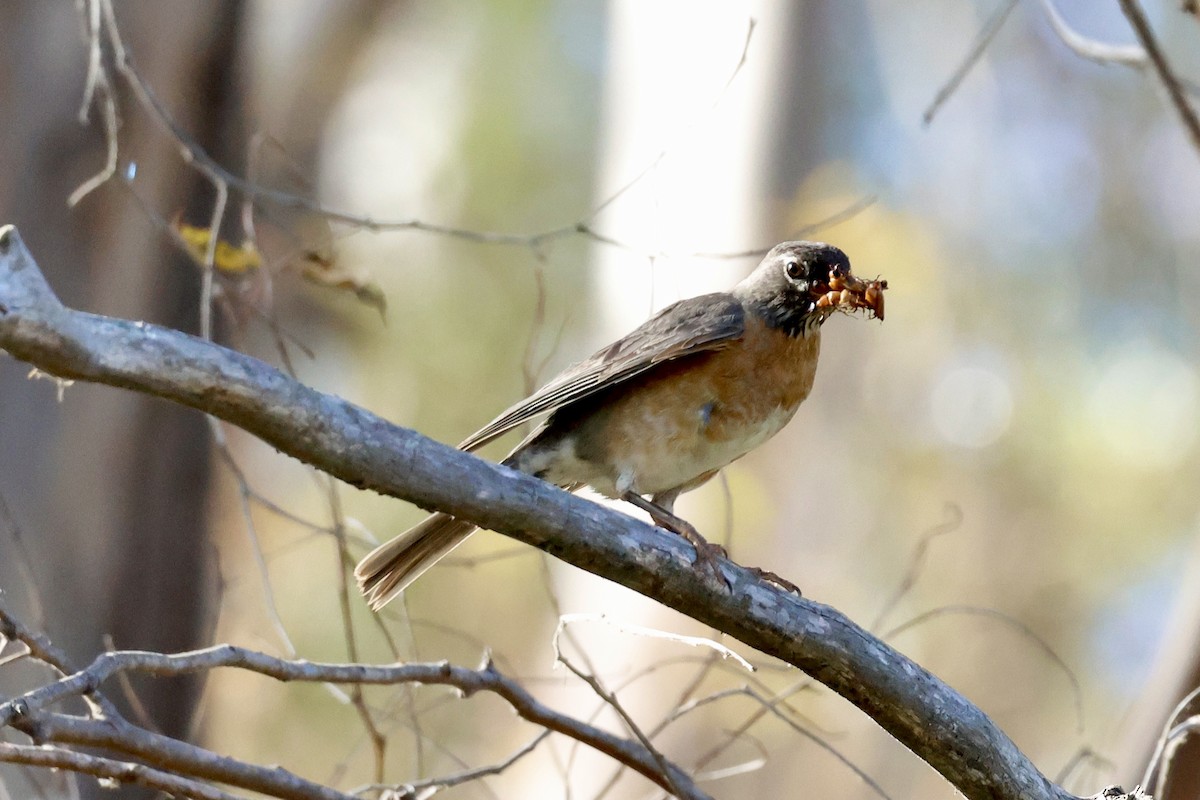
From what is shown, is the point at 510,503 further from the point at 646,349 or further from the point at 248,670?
the point at 646,349

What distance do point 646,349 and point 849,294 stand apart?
0.73m

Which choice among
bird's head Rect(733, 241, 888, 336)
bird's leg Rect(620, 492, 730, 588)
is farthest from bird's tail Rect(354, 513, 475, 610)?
bird's head Rect(733, 241, 888, 336)

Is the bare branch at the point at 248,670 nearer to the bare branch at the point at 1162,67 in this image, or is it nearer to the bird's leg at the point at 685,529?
the bird's leg at the point at 685,529

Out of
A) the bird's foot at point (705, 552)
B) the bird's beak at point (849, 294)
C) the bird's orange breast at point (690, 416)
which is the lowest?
the bird's foot at point (705, 552)

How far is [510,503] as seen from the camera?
2.54 metres

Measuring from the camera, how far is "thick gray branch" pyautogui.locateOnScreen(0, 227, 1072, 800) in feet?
6.64

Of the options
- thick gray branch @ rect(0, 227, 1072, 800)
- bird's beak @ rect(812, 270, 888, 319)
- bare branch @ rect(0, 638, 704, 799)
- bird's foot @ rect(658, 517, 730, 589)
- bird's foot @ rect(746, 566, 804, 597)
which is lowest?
bare branch @ rect(0, 638, 704, 799)

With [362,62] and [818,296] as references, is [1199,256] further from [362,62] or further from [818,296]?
[818,296]

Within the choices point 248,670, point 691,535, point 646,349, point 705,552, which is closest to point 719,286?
point 646,349

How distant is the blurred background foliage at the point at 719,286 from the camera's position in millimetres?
6441

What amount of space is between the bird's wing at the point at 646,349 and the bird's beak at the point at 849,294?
30cm

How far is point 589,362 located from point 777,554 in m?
5.88

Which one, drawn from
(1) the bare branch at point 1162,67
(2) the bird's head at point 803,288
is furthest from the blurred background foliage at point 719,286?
(1) the bare branch at point 1162,67

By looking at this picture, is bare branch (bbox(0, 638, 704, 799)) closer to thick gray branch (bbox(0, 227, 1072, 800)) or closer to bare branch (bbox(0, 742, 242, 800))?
bare branch (bbox(0, 742, 242, 800))
